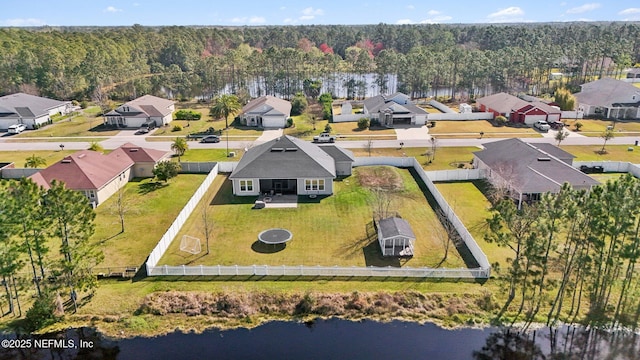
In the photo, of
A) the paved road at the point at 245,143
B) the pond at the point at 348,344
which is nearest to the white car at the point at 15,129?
the paved road at the point at 245,143

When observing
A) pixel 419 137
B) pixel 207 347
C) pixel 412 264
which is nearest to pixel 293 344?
pixel 207 347

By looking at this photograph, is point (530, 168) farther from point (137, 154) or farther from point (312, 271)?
point (137, 154)

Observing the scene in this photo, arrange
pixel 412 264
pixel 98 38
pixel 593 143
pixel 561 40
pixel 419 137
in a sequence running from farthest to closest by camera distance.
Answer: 1. pixel 561 40
2. pixel 98 38
3. pixel 419 137
4. pixel 593 143
5. pixel 412 264

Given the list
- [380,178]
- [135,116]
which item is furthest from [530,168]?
[135,116]

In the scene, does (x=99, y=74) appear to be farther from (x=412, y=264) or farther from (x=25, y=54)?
(x=412, y=264)

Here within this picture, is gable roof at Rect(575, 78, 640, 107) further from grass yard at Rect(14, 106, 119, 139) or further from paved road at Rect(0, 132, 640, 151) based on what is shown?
grass yard at Rect(14, 106, 119, 139)

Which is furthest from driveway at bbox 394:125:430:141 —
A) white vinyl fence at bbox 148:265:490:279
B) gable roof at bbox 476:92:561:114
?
white vinyl fence at bbox 148:265:490:279

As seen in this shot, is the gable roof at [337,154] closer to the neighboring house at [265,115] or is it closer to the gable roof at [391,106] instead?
the neighboring house at [265,115]
